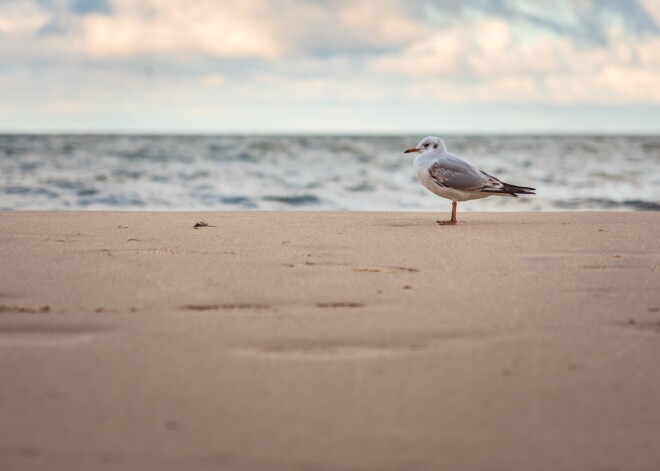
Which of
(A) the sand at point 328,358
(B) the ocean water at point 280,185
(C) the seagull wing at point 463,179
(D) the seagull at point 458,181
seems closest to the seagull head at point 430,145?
(D) the seagull at point 458,181

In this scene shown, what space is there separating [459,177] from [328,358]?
368cm

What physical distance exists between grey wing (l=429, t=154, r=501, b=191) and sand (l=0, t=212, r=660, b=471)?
172cm

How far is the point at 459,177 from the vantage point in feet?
19.0

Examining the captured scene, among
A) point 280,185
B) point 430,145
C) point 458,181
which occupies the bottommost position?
point 280,185

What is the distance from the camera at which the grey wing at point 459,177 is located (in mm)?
5797

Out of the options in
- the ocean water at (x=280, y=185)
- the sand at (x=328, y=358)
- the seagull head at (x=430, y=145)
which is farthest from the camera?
the ocean water at (x=280, y=185)

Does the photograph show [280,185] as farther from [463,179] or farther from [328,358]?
[328,358]

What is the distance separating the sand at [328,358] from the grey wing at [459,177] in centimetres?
172

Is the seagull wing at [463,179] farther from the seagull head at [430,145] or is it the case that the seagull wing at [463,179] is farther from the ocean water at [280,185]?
the ocean water at [280,185]

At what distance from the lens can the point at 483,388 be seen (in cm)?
213

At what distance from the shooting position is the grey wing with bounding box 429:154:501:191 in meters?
5.80

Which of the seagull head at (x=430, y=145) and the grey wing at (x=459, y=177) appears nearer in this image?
the grey wing at (x=459, y=177)

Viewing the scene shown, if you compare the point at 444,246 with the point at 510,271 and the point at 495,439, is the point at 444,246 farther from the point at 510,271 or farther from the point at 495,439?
the point at 495,439

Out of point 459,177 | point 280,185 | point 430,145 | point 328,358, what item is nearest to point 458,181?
point 459,177
